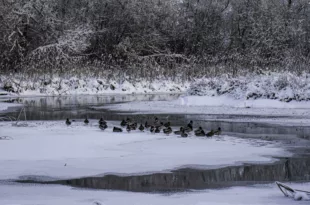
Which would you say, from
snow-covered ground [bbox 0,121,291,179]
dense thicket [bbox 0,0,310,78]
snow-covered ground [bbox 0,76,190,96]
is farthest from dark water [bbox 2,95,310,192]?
dense thicket [bbox 0,0,310,78]

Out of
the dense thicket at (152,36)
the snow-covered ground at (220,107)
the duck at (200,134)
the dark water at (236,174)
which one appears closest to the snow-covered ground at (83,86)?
the dense thicket at (152,36)

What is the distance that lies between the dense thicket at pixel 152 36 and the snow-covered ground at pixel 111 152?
2178 cm

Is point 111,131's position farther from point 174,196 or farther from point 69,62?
point 69,62

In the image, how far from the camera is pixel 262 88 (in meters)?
23.8

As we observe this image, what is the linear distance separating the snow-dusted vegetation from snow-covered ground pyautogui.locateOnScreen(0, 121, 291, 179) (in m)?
9.23

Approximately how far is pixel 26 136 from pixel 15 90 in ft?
60.3

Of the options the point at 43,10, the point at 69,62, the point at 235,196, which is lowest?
the point at 235,196

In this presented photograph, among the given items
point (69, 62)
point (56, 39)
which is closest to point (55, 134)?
point (69, 62)

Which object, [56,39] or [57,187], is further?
[56,39]

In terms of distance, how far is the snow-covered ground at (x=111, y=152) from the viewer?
1028 centimetres

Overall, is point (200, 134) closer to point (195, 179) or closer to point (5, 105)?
point (195, 179)

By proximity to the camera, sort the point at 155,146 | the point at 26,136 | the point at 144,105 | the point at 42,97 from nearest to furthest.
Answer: the point at 155,146 → the point at 26,136 → the point at 144,105 → the point at 42,97

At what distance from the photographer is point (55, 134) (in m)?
14.8

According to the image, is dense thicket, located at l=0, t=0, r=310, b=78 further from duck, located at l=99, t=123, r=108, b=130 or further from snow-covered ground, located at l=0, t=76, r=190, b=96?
duck, located at l=99, t=123, r=108, b=130
